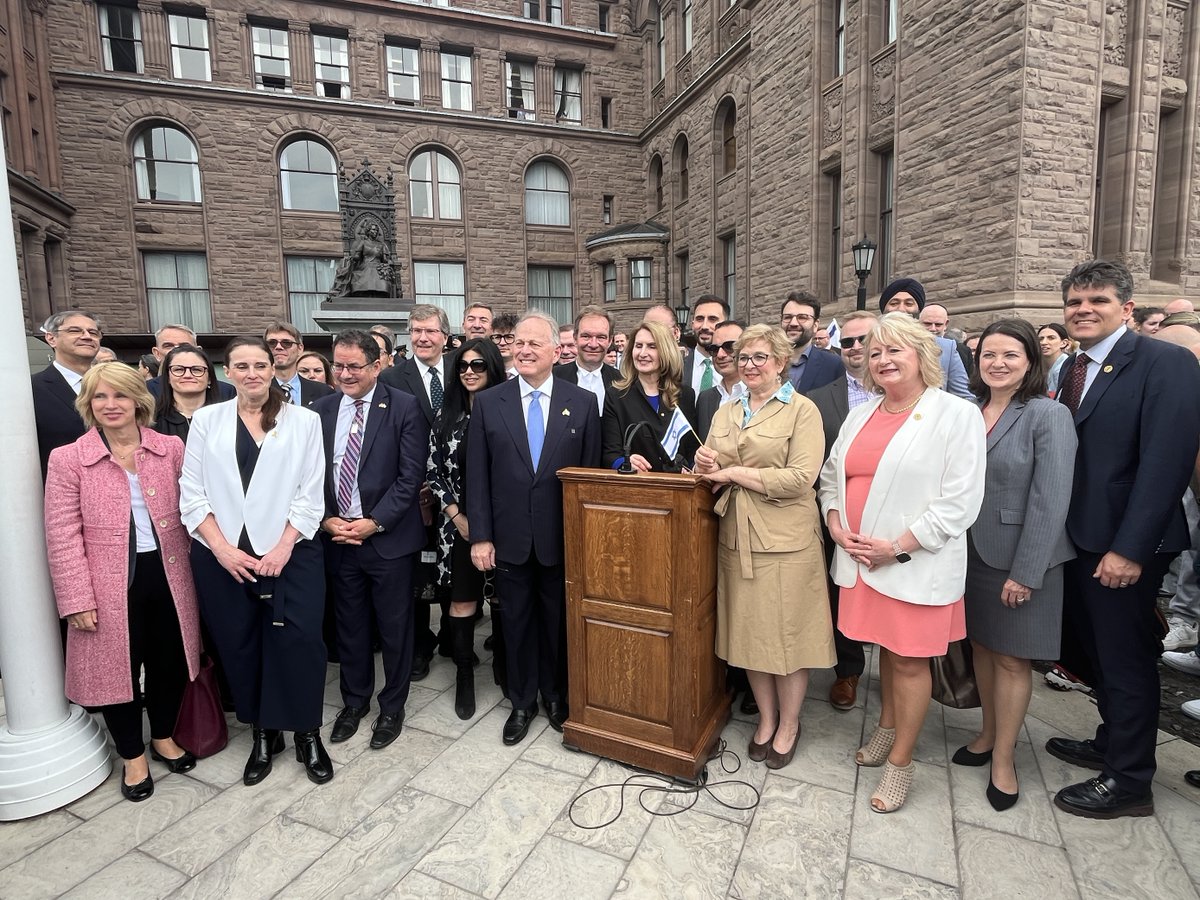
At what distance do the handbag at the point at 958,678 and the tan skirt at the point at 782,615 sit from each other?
0.85 m

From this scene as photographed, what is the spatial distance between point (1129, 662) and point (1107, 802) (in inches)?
22.7

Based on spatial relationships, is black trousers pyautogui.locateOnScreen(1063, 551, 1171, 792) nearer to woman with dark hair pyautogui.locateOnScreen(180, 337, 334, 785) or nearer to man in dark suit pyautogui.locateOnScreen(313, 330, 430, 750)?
man in dark suit pyautogui.locateOnScreen(313, 330, 430, 750)

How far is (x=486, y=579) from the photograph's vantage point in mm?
3602

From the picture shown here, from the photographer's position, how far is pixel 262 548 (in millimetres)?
2746

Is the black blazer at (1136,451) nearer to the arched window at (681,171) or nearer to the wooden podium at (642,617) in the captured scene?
the wooden podium at (642,617)

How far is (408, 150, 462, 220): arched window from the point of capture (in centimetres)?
1891

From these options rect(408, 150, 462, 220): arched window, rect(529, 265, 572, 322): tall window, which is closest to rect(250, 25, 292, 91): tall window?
rect(408, 150, 462, 220): arched window

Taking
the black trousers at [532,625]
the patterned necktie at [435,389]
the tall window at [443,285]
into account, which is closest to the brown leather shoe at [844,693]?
the black trousers at [532,625]

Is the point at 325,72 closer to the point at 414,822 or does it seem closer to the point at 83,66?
the point at 83,66

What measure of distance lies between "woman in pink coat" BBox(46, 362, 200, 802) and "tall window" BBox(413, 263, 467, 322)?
16.9 meters

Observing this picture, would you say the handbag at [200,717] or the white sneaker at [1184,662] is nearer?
the handbag at [200,717]

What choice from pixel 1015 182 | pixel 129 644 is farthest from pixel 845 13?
pixel 129 644

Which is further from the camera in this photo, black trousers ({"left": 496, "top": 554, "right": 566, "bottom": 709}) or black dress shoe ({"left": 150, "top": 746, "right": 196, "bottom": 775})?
black trousers ({"left": 496, "top": 554, "right": 566, "bottom": 709})

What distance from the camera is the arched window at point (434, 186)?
1891 centimetres
